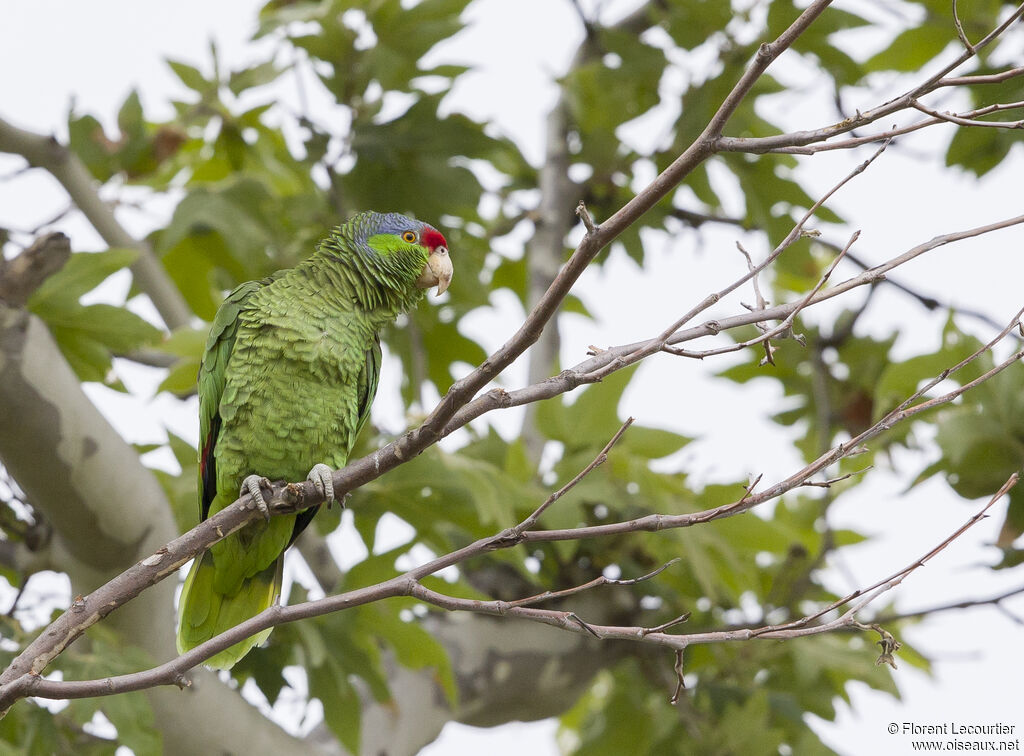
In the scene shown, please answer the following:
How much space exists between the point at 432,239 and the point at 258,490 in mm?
1333

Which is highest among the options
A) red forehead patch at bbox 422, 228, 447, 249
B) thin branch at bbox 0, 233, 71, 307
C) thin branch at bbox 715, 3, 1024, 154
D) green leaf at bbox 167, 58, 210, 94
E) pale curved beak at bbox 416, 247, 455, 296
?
green leaf at bbox 167, 58, 210, 94

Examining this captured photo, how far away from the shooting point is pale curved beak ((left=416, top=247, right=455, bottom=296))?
11.8 feet

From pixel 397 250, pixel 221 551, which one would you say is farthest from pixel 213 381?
pixel 397 250

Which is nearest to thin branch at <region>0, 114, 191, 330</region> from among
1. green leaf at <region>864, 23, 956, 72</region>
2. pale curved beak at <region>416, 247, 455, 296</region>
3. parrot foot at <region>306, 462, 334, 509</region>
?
pale curved beak at <region>416, 247, 455, 296</region>

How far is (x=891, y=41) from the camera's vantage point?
4.60 meters

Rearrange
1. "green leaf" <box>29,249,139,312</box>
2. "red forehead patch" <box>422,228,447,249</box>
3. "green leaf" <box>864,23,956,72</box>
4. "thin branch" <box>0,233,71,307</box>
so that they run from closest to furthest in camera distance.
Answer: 1. "thin branch" <box>0,233,71,307</box>
2. "green leaf" <box>29,249,139,312</box>
3. "red forehead patch" <box>422,228,447,249</box>
4. "green leaf" <box>864,23,956,72</box>

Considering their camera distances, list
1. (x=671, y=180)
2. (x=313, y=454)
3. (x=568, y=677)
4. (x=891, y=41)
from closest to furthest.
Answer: (x=671, y=180) → (x=313, y=454) → (x=568, y=677) → (x=891, y=41)

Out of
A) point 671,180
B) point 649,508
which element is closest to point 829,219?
point 649,508

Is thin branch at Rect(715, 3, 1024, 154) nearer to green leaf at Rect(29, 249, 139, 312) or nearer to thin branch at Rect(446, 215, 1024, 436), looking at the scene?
thin branch at Rect(446, 215, 1024, 436)

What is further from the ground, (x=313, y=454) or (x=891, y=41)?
(x=891, y=41)

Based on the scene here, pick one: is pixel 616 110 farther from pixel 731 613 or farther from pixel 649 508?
pixel 731 613

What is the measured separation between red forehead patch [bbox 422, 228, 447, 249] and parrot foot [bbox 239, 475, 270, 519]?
1.17 metres

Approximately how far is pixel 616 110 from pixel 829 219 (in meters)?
1.22

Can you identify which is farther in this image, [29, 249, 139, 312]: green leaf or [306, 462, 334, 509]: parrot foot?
[29, 249, 139, 312]: green leaf
